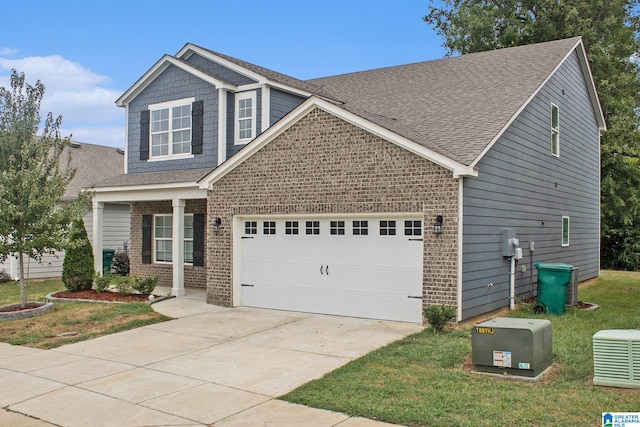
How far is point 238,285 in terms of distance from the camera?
44.2ft

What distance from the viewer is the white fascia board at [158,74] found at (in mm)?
15781

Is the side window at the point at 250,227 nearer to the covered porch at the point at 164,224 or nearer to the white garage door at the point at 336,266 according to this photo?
the white garage door at the point at 336,266

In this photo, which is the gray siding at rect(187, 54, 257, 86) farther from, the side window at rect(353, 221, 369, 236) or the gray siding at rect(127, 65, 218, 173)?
the side window at rect(353, 221, 369, 236)

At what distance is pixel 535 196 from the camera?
563 inches

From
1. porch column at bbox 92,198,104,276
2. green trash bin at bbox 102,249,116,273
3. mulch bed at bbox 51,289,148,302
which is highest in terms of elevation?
porch column at bbox 92,198,104,276

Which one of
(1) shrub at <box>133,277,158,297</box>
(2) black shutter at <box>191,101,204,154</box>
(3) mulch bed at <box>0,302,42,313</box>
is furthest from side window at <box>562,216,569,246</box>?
(3) mulch bed at <box>0,302,42,313</box>

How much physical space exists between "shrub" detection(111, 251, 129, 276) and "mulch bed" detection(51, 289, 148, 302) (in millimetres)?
5701

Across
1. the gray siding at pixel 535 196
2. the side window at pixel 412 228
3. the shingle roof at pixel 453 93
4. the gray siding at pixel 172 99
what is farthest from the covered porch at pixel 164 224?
the gray siding at pixel 535 196

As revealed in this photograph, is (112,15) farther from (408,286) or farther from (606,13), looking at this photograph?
(606,13)

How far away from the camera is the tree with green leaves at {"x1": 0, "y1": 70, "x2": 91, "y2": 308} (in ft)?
40.5

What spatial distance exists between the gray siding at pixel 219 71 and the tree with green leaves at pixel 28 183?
462cm

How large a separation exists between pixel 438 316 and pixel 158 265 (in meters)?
10.5

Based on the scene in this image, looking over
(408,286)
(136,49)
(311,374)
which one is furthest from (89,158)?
(311,374)

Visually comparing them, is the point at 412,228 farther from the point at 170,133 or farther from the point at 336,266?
the point at 170,133
